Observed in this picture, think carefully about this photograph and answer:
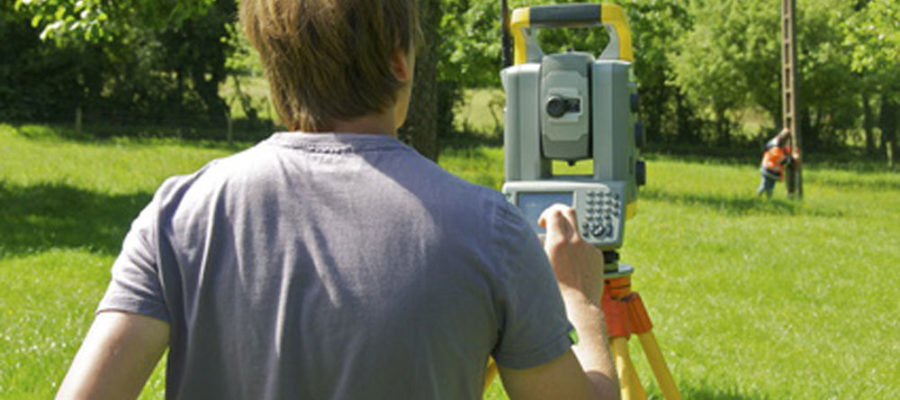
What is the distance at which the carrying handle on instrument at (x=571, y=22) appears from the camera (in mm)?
3293

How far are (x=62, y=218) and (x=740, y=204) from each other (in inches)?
443

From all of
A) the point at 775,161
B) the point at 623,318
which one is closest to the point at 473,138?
the point at 775,161

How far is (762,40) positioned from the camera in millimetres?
37625

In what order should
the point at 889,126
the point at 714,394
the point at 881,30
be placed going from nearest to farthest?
1. the point at 714,394
2. the point at 881,30
3. the point at 889,126

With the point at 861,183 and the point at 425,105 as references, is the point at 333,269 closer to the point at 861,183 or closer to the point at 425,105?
the point at 425,105

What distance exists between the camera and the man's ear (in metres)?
1.56

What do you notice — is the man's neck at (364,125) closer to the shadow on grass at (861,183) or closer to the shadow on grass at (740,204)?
the shadow on grass at (740,204)

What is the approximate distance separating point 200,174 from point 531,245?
50cm

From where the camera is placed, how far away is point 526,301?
1488 mm

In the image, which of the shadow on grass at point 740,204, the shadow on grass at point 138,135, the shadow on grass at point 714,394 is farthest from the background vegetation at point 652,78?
the shadow on grass at point 714,394

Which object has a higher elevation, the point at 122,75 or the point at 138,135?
the point at 122,75

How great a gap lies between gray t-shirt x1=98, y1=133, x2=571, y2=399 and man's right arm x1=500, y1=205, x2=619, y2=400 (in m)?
0.03

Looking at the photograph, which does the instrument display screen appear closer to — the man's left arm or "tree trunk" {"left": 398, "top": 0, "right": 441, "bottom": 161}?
the man's left arm

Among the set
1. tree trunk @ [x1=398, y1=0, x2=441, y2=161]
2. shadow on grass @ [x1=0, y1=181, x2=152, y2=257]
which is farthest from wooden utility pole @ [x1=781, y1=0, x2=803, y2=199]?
tree trunk @ [x1=398, y1=0, x2=441, y2=161]
